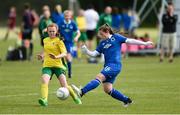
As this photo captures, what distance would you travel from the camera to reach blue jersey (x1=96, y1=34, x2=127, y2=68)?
53.9 feet

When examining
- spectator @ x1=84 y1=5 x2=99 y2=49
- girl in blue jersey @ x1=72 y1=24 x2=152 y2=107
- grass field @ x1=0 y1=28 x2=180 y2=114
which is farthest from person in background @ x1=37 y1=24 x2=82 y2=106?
spectator @ x1=84 y1=5 x2=99 y2=49

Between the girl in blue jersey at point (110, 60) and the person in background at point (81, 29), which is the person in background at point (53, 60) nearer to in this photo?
the girl in blue jersey at point (110, 60)

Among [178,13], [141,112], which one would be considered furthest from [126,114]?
[178,13]

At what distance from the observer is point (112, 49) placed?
16.5 metres

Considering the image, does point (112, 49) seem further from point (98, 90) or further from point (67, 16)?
point (67, 16)

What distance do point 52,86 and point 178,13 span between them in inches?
597

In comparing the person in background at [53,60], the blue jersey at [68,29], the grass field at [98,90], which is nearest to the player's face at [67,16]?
the blue jersey at [68,29]

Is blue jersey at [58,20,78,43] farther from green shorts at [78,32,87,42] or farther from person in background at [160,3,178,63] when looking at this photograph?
green shorts at [78,32,87,42]

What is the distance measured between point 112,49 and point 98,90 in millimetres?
3958

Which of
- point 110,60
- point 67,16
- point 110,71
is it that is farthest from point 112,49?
point 67,16

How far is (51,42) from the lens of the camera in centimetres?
1725

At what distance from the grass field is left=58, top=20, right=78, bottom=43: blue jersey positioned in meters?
1.24

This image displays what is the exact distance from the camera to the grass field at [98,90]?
1595 cm

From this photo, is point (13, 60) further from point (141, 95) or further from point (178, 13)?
point (141, 95)
